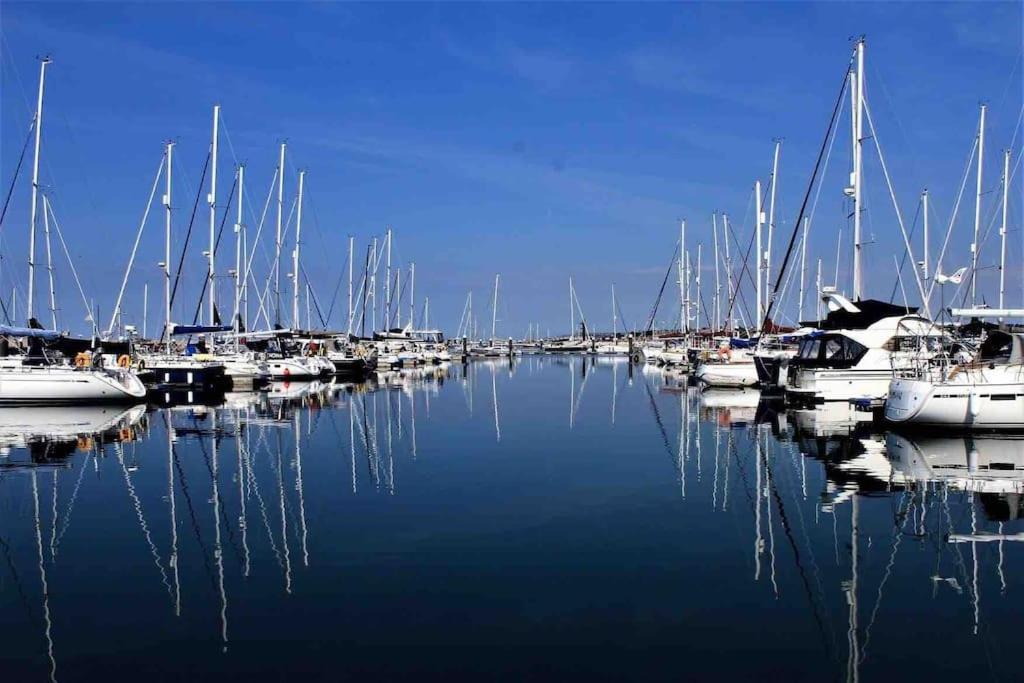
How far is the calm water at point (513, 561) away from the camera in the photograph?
8172 mm

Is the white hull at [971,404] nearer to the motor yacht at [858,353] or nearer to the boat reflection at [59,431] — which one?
the motor yacht at [858,353]

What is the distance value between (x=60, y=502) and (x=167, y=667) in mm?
8692

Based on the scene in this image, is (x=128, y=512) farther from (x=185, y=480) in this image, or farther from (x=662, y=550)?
(x=662, y=550)

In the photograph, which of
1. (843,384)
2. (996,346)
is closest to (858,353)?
(843,384)

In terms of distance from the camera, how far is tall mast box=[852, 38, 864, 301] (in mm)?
35719

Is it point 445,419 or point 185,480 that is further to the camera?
point 445,419

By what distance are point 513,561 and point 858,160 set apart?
30352 mm

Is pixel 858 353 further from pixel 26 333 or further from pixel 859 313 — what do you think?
pixel 26 333

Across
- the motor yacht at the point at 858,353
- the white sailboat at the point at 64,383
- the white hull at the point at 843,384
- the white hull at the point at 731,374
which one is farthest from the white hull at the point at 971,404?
the white sailboat at the point at 64,383

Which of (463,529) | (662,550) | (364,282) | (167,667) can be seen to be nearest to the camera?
(167,667)

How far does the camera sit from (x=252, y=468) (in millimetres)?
19250

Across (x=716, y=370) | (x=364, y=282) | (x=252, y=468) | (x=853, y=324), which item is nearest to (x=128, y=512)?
(x=252, y=468)

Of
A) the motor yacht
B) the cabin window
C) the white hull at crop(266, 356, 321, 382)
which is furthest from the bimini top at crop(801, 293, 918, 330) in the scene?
the white hull at crop(266, 356, 321, 382)

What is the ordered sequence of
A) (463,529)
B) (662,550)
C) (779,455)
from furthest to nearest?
1. (779,455)
2. (463,529)
3. (662,550)
